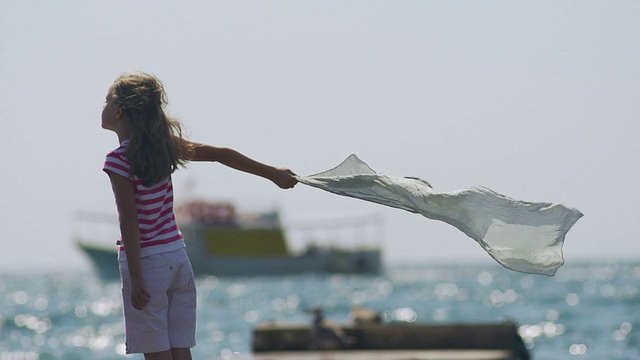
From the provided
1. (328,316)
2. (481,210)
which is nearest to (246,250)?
(328,316)

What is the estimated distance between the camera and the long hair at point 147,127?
450 cm

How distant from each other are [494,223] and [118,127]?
147 centimetres

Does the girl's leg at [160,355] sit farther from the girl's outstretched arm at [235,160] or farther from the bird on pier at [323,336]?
the bird on pier at [323,336]

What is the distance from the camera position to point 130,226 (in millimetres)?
4488

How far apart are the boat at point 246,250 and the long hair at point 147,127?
6835 cm

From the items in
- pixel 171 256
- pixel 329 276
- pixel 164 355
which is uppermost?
pixel 329 276

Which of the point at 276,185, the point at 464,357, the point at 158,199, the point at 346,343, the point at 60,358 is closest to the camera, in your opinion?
the point at 158,199

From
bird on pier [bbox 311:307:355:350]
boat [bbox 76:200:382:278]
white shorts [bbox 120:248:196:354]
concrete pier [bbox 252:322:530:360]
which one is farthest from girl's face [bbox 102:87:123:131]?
boat [bbox 76:200:382:278]

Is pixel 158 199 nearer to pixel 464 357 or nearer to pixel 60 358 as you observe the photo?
pixel 464 357

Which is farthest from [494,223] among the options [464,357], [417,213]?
[464,357]

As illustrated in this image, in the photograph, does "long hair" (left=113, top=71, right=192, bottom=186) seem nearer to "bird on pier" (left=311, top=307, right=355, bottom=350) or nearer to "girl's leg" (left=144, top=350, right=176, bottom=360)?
"girl's leg" (left=144, top=350, right=176, bottom=360)

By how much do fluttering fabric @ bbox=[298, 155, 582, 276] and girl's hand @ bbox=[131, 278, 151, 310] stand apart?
89 centimetres

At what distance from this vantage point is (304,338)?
15.1 m

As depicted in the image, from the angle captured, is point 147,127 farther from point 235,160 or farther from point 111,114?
point 235,160
